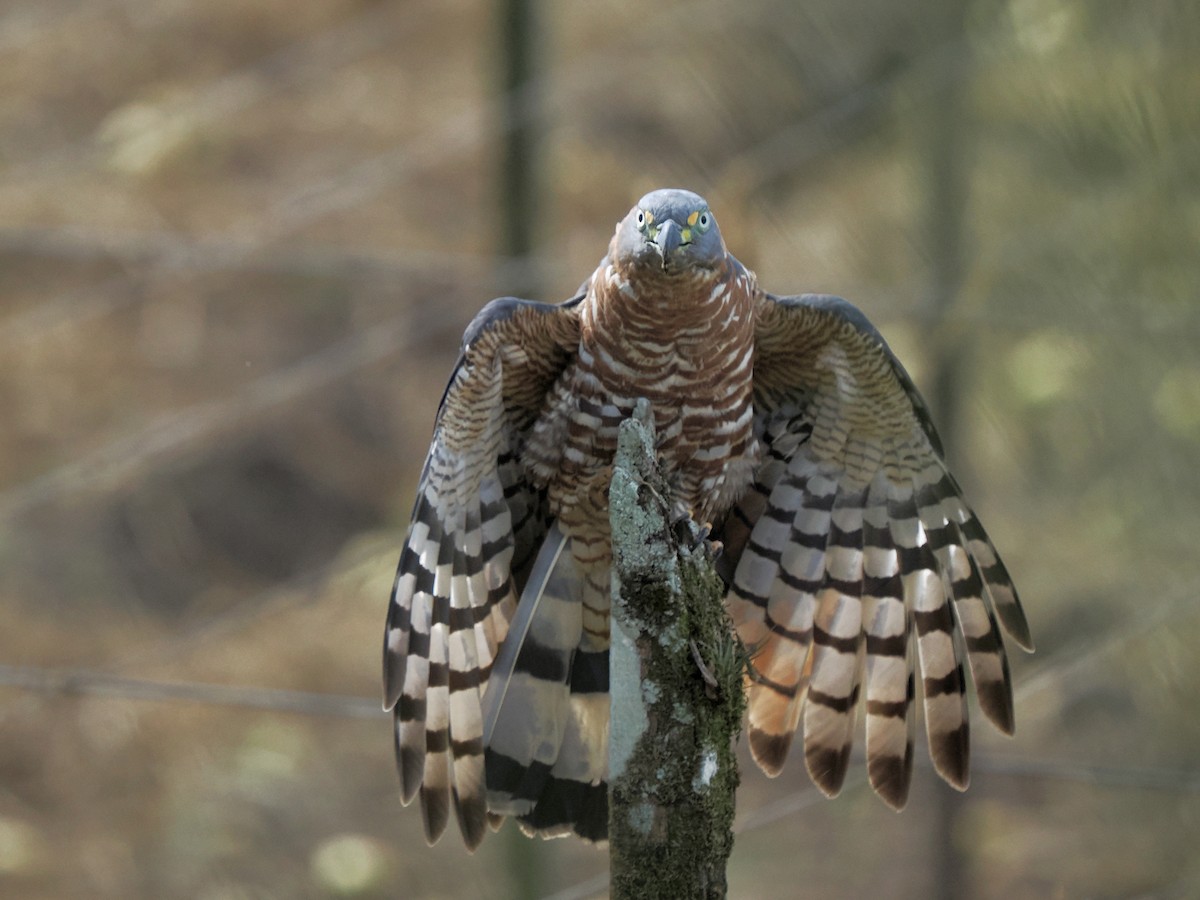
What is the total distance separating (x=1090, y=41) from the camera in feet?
10.5

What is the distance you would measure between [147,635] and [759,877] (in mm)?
2884

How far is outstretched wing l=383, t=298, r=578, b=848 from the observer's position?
255 centimetres

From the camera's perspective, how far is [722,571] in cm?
280

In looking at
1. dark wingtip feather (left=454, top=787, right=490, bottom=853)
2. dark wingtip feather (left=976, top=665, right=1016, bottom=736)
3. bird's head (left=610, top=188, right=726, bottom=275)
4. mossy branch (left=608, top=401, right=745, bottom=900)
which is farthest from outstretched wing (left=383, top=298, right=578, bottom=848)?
dark wingtip feather (left=976, top=665, right=1016, bottom=736)

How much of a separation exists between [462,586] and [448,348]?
397 centimetres

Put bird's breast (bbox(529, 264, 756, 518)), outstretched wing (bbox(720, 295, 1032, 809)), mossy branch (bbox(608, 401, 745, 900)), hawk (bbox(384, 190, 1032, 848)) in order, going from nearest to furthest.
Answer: mossy branch (bbox(608, 401, 745, 900)) → bird's breast (bbox(529, 264, 756, 518)) → hawk (bbox(384, 190, 1032, 848)) → outstretched wing (bbox(720, 295, 1032, 809))

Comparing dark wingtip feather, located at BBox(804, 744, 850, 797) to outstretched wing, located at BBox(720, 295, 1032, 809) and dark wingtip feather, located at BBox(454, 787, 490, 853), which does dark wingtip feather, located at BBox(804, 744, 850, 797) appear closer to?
outstretched wing, located at BBox(720, 295, 1032, 809)

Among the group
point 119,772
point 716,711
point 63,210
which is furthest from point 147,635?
point 716,711

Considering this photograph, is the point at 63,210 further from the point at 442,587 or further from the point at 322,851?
the point at 442,587

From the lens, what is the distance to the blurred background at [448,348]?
351 centimetres

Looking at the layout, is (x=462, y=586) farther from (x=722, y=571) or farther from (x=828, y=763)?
(x=828, y=763)

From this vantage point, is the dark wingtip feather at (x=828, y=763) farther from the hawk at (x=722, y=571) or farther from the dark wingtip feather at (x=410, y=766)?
the dark wingtip feather at (x=410, y=766)

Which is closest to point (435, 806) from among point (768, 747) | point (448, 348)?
point (768, 747)

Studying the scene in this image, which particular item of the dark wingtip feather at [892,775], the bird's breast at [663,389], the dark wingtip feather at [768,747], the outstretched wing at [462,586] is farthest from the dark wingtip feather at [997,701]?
the outstretched wing at [462,586]
